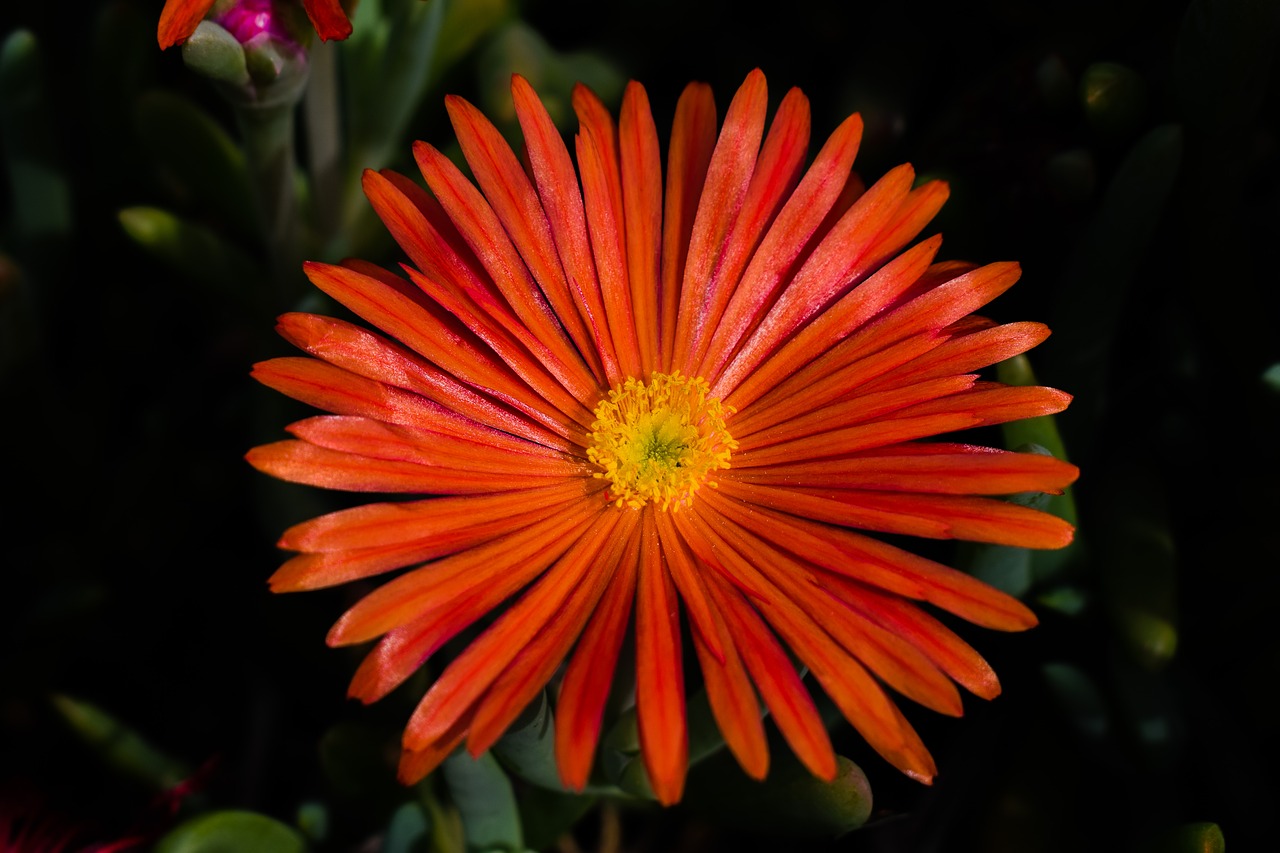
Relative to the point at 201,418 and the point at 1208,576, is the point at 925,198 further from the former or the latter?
the point at 201,418

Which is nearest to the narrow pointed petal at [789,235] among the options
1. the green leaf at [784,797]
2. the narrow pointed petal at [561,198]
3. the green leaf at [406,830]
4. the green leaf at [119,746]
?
the narrow pointed petal at [561,198]

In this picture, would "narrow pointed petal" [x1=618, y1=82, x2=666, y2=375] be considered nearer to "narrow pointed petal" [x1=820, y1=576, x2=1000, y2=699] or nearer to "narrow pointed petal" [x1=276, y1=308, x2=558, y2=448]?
"narrow pointed petal" [x1=276, y1=308, x2=558, y2=448]

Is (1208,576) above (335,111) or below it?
below

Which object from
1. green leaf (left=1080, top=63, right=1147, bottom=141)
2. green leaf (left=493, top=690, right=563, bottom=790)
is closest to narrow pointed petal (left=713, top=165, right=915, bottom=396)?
green leaf (left=1080, top=63, right=1147, bottom=141)

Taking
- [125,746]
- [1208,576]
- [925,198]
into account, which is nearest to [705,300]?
[925,198]

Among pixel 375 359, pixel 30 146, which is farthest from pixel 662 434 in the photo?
pixel 30 146
